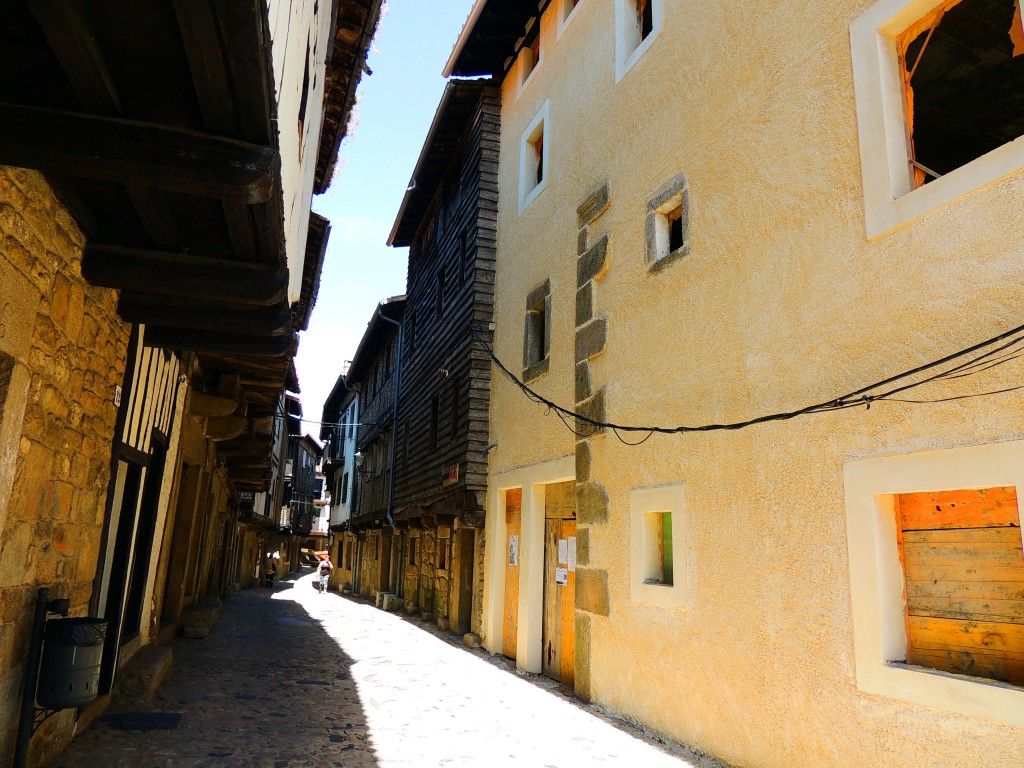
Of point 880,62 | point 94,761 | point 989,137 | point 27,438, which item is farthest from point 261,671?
point 989,137

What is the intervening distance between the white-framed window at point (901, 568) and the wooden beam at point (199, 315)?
3.84m

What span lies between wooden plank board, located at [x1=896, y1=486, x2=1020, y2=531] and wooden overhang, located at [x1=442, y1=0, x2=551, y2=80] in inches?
348

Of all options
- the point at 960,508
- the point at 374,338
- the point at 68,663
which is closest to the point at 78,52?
the point at 68,663

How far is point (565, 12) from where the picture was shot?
31.7 ft

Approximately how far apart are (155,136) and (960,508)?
4.23 m

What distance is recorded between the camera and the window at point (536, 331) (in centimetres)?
911

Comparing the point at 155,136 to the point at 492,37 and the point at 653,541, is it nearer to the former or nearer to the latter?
the point at 653,541

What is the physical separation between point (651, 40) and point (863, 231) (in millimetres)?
3666

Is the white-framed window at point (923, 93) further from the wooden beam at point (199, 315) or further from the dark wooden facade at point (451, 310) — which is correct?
the dark wooden facade at point (451, 310)

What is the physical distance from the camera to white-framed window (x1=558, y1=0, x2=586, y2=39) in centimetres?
930

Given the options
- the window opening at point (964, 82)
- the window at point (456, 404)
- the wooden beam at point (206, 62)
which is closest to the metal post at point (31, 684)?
the wooden beam at point (206, 62)

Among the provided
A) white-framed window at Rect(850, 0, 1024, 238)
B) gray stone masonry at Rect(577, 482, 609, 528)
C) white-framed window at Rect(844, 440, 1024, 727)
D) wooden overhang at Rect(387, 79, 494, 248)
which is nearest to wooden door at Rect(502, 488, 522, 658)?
gray stone masonry at Rect(577, 482, 609, 528)

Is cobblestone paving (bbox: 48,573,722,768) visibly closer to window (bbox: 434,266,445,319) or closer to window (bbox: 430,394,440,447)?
window (bbox: 430,394,440,447)

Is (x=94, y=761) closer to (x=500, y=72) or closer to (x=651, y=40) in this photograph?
(x=651, y=40)
